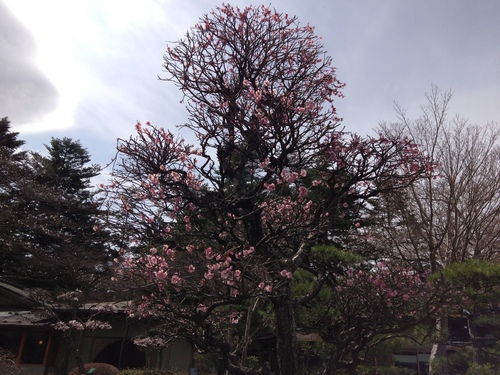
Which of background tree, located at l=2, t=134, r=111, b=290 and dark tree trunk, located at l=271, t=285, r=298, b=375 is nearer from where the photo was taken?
dark tree trunk, located at l=271, t=285, r=298, b=375

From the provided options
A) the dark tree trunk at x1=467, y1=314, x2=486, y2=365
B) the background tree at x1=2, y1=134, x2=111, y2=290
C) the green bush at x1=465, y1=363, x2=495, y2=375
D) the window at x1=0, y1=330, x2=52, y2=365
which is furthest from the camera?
the background tree at x1=2, y1=134, x2=111, y2=290

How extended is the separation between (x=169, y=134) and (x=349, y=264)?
137 inches

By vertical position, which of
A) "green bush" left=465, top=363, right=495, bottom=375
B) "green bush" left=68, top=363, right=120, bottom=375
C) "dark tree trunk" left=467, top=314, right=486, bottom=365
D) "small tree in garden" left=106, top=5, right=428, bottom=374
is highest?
"small tree in garden" left=106, top=5, right=428, bottom=374

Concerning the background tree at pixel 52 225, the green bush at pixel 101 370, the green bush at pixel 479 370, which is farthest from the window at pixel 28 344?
the green bush at pixel 479 370

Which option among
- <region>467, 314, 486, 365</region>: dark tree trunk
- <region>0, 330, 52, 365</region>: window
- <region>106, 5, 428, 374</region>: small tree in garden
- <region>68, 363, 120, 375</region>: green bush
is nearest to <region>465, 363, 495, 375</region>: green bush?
<region>467, 314, 486, 365</region>: dark tree trunk

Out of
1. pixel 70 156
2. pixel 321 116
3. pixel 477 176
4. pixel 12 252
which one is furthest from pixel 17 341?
pixel 477 176

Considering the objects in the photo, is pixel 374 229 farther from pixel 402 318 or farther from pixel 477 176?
pixel 402 318

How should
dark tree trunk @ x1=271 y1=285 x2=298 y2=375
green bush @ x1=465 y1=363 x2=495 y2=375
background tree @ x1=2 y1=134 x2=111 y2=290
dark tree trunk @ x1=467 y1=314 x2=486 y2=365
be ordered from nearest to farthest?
dark tree trunk @ x1=271 y1=285 x2=298 y2=375
green bush @ x1=465 y1=363 x2=495 y2=375
dark tree trunk @ x1=467 y1=314 x2=486 y2=365
background tree @ x1=2 y1=134 x2=111 y2=290

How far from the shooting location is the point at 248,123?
5402 mm

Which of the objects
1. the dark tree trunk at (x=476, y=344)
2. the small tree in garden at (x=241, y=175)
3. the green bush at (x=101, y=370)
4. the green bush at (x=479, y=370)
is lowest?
the green bush at (x=101, y=370)

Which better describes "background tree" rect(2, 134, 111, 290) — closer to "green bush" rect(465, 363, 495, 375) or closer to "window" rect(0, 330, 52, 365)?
"window" rect(0, 330, 52, 365)

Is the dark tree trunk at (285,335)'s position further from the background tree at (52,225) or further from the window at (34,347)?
the window at (34,347)

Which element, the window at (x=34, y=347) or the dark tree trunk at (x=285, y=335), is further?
the window at (x=34, y=347)

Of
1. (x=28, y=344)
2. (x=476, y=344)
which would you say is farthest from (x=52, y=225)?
(x=476, y=344)
